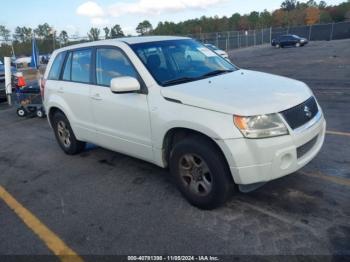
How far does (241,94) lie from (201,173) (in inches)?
36.4

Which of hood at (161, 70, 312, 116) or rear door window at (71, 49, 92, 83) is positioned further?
rear door window at (71, 49, 92, 83)

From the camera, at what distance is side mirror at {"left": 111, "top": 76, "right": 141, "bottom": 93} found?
4.01 m

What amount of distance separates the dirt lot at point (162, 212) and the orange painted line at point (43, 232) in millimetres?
46

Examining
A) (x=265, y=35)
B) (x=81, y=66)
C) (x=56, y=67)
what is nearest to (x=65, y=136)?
(x=56, y=67)

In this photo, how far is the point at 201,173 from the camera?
3793 millimetres

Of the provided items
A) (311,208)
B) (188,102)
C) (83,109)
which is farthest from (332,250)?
(83,109)

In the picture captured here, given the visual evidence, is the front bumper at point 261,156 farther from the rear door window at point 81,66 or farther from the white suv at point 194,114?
the rear door window at point 81,66

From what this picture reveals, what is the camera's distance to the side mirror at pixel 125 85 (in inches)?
158

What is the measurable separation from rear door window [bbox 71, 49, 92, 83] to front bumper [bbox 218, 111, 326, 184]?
8.67ft

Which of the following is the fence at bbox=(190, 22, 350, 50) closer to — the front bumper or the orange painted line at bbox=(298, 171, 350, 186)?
the orange painted line at bbox=(298, 171, 350, 186)

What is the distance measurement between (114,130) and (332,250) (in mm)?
2912

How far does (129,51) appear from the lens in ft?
14.5

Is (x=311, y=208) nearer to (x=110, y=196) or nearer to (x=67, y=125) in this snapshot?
(x=110, y=196)

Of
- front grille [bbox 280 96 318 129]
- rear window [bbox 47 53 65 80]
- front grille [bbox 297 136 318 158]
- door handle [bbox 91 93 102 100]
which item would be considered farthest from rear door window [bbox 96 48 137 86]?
front grille [bbox 297 136 318 158]
